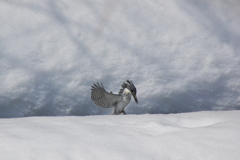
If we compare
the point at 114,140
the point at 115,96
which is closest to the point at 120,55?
the point at 115,96

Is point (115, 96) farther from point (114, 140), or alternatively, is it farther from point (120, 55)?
point (114, 140)

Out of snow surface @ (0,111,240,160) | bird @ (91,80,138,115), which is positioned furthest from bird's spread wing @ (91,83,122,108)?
snow surface @ (0,111,240,160)

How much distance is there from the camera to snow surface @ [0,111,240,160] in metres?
1.23

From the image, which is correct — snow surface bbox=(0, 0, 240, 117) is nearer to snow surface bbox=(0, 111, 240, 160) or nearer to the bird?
the bird

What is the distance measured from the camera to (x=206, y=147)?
1.29 meters

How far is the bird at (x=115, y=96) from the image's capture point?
2.24m

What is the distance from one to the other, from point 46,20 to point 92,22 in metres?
0.32

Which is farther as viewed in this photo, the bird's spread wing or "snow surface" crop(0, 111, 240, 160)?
the bird's spread wing

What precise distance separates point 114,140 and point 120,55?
1428 mm

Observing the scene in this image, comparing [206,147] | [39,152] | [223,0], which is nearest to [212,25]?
[223,0]

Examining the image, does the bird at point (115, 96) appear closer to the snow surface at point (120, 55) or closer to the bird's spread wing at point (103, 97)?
the bird's spread wing at point (103, 97)

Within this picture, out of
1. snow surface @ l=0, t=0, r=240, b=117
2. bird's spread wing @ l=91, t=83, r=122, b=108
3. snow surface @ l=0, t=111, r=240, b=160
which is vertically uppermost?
snow surface @ l=0, t=0, r=240, b=117

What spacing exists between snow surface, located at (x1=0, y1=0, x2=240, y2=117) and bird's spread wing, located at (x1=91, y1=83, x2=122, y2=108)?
0.38m

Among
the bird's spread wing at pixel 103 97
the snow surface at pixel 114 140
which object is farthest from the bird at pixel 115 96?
the snow surface at pixel 114 140
